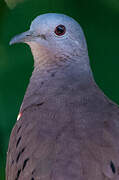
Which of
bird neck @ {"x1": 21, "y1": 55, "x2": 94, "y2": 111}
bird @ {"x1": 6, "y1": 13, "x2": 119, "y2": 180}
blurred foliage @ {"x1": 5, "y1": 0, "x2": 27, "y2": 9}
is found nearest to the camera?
bird @ {"x1": 6, "y1": 13, "x2": 119, "y2": 180}

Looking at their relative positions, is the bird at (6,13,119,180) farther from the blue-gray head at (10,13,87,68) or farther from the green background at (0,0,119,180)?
the green background at (0,0,119,180)

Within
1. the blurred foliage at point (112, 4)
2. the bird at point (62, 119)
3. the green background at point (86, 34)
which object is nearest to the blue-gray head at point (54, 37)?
the bird at point (62, 119)

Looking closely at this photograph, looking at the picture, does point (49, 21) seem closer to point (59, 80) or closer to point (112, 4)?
point (59, 80)

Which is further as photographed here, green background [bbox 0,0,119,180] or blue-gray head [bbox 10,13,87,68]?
green background [bbox 0,0,119,180]

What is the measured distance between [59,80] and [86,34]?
1.08 meters

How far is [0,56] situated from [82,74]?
1.19 meters

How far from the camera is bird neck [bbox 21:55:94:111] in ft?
6.18

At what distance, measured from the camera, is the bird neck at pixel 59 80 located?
6.18ft

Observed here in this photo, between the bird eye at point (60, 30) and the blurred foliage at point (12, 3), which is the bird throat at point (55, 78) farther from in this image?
the blurred foliage at point (12, 3)

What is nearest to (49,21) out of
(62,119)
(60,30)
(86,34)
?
(60,30)

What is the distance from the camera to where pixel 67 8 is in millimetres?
2916

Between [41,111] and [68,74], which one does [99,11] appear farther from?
[41,111]

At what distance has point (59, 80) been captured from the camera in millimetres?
1941

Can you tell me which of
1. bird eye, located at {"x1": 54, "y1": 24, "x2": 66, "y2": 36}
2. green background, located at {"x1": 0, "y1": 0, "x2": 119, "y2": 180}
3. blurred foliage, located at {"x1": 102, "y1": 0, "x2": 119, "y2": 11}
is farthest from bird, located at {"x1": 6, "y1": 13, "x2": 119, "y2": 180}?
blurred foliage, located at {"x1": 102, "y1": 0, "x2": 119, "y2": 11}
